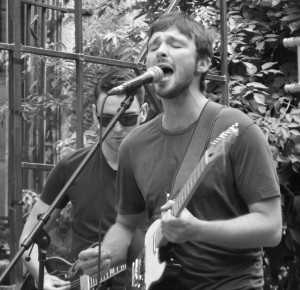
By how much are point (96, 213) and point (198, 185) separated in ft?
4.36

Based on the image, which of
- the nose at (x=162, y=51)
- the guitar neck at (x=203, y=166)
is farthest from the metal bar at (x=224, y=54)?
the guitar neck at (x=203, y=166)

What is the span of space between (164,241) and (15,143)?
1.46 m

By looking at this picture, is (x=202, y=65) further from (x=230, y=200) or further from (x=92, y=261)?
(x=92, y=261)

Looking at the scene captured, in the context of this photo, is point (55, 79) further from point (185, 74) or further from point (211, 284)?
point (211, 284)

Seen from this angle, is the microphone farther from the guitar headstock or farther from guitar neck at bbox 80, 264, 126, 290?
guitar neck at bbox 80, 264, 126, 290

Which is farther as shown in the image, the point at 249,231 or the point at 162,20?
the point at 162,20

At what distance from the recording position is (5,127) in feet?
21.6

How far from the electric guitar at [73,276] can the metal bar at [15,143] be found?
0.07 meters

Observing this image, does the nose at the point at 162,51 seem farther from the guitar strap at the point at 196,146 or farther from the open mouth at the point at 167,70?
the guitar strap at the point at 196,146

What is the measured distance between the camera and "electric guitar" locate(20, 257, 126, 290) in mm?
3969

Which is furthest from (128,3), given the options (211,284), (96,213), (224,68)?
(211,284)

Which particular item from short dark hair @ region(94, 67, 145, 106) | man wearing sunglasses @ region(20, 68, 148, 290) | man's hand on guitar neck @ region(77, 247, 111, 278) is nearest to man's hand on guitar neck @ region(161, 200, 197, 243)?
man's hand on guitar neck @ region(77, 247, 111, 278)

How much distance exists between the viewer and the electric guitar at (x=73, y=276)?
3.97m

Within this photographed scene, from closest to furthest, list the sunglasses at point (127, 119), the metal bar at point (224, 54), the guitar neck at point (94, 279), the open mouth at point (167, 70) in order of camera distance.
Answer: the open mouth at point (167, 70)
the guitar neck at point (94, 279)
the sunglasses at point (127, 119)
the metal bar at point (224, 54)
